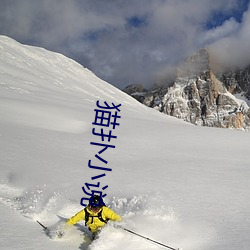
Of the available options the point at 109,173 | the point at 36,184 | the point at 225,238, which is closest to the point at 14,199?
the point at 36,184

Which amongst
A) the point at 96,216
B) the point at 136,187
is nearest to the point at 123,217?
the point at 96,216

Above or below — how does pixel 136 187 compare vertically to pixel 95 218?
above

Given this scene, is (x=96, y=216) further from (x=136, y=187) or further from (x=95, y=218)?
(x=136, y=187)

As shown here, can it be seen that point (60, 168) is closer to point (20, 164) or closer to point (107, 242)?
point (20, 164)

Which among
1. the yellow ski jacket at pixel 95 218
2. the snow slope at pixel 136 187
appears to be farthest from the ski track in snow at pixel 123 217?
the yellow ski jacket at pixel 95 218

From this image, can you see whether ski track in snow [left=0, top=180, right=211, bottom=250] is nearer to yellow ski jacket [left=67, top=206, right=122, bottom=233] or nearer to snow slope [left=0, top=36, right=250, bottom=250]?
snow slope [left=0, top=36, right=250, bottom=250]

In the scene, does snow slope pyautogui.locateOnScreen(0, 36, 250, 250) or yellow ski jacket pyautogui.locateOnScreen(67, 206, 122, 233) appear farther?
yellow ski jacket pyautogui.locateOnScreen(67, 206, 122, 233)

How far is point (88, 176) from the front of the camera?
30.7 ft

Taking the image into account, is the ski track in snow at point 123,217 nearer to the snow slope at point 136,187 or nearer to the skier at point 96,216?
the snow slope at point 136,187

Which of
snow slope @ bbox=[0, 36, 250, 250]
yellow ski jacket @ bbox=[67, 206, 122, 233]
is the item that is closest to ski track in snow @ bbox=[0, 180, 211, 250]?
snow slope @ bbox=[0, 36, 250, 250]

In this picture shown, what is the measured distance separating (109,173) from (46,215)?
2.72m

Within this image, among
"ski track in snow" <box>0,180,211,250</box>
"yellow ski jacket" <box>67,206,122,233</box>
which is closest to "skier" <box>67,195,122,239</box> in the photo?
"yellow ski jacket" <box>67,206,122,233</box>

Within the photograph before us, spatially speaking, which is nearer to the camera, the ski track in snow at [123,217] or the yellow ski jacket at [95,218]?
the ski track in snow at [123,217]

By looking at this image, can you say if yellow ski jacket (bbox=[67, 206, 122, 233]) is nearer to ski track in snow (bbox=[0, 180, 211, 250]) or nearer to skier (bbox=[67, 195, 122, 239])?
skier (bbox=[67, 195, 122, 239])
